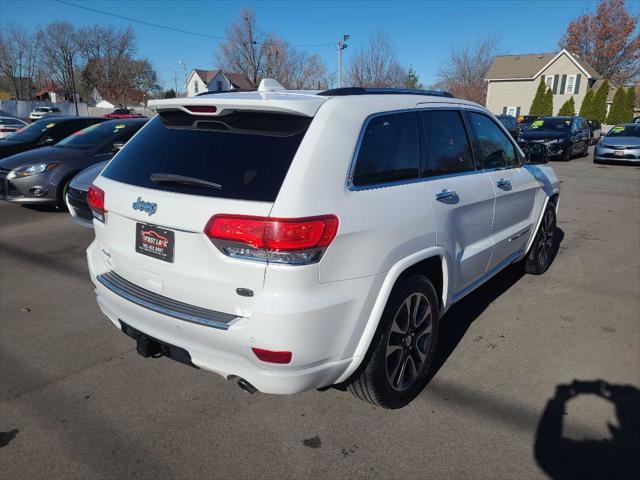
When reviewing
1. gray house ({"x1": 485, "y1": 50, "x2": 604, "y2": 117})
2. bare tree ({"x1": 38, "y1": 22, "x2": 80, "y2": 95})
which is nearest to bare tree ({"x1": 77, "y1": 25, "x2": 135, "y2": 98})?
bare tree ({"x1": 38, "y1": 22, "x2": 80, "y2": 95})

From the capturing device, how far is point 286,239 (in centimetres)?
212

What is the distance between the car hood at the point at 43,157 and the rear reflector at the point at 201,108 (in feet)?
22.0

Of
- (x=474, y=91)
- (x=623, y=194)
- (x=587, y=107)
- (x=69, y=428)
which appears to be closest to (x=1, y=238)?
(x=69, y=428)

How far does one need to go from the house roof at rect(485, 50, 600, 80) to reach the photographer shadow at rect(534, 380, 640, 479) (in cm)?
5601

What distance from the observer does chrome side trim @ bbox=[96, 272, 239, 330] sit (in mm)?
2309

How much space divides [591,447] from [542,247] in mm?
3070

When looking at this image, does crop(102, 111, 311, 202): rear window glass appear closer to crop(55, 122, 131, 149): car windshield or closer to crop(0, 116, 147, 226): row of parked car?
crop(0, 116, 147, 226): row of parked car

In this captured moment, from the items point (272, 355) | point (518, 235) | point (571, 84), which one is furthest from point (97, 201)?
point (571, 84)

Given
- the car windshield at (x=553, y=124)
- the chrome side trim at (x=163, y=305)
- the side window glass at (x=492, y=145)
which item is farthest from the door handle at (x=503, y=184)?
the car windshield at (x=553, y=124)

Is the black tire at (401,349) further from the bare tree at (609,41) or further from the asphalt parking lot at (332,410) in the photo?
the bare tree at (609,41)

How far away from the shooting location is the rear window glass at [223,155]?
2.28 m

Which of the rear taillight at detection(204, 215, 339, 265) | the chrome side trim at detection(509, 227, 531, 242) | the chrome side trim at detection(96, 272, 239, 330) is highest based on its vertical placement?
the rear taillight at detection(204, 215, 339, 265)

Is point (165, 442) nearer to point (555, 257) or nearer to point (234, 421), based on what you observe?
point (234, 421)

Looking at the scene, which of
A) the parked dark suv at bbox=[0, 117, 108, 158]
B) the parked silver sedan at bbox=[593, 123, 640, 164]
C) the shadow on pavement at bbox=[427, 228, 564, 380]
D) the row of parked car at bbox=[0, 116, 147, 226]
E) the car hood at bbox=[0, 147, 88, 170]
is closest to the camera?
the shadow on pavement at bbox=[427, 228, 564, 380]
